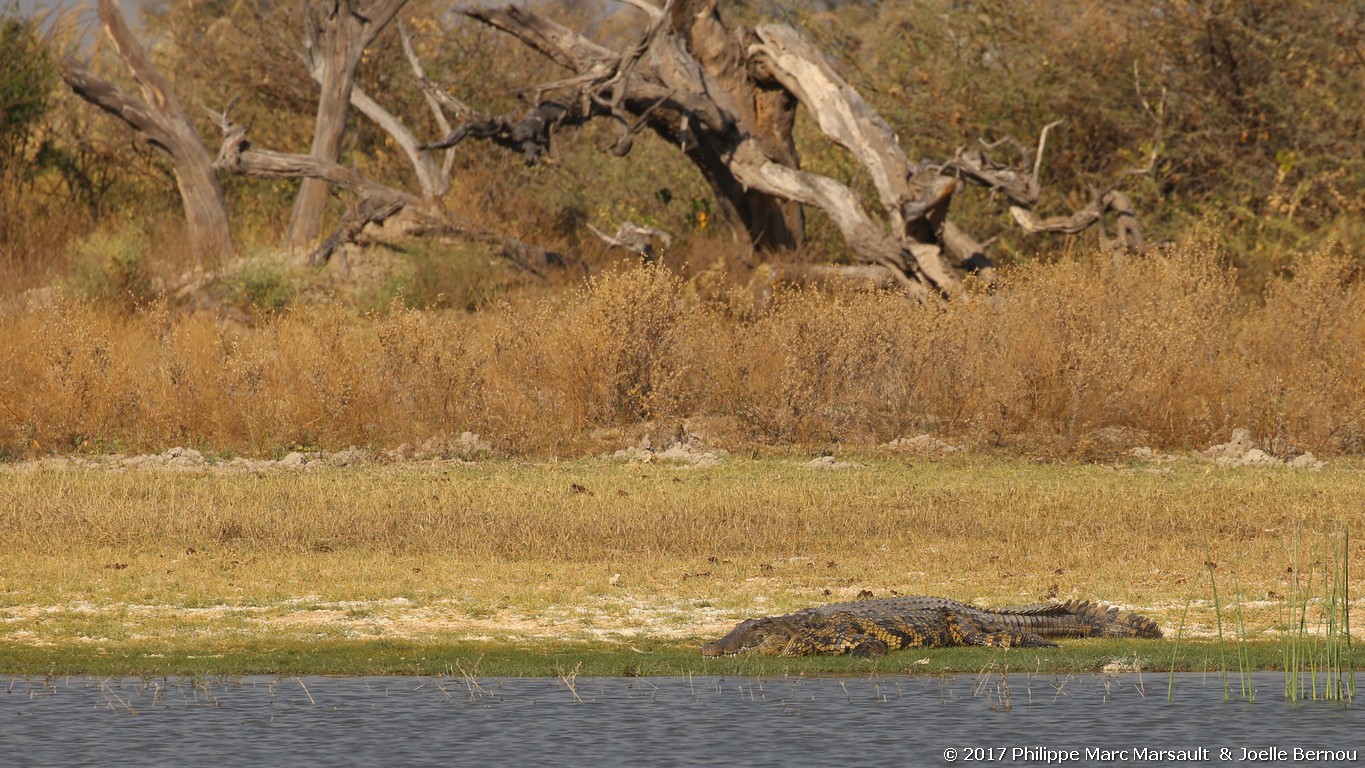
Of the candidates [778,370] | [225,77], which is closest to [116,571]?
[778,370]

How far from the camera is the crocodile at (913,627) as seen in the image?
26.2 ft

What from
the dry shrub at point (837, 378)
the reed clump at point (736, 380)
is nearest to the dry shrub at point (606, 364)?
the reed clump at point (736, 380)

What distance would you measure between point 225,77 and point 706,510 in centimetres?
1998

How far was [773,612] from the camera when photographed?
9.34m

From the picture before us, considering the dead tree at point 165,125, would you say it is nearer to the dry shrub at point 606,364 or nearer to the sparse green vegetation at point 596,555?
the dry shrub at point 606,364

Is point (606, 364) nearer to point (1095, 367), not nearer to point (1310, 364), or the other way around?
point (1095, 367)

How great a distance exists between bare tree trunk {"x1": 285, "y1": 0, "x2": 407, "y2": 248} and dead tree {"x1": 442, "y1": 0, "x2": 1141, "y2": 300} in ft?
11.4

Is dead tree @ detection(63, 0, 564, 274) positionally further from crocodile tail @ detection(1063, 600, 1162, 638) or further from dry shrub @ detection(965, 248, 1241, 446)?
crocodile tail @ detection(1063, 600, 1162, 638)

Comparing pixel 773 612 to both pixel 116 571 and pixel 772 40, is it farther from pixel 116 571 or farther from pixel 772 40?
pixel 772 40

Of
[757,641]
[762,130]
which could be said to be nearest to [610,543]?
[757,641]

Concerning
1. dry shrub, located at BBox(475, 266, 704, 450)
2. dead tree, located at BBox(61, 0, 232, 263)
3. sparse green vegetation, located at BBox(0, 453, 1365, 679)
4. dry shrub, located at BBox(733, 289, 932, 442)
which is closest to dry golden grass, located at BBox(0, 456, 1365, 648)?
sparse green vegetation, located at BBox(0, 453, 1365, 679)

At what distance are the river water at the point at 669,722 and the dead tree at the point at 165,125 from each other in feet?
58.0

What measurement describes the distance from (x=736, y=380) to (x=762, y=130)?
6.51 metres

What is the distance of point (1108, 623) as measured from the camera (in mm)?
8578
